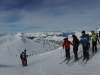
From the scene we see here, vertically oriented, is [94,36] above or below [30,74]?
above

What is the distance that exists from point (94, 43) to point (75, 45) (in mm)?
3387

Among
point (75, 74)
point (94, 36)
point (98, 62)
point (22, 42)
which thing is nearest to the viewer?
point (75, 74)

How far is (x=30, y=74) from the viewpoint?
482 inches

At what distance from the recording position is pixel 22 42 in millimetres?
145500

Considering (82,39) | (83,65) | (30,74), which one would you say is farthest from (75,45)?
(30,74)

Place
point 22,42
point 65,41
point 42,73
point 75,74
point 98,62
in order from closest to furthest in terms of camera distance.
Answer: point 75,74 < point 42,73 < point 98,62 < point 65,41 < point 22,42

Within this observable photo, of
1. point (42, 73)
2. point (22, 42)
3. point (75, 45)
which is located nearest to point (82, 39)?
point (75, 45)

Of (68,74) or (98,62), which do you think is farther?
(98,62)

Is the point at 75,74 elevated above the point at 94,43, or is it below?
below

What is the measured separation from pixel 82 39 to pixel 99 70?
3510 millimetres

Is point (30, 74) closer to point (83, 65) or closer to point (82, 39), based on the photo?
point (83, 65)

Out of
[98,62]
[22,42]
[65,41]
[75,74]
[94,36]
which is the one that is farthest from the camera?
[22,42]

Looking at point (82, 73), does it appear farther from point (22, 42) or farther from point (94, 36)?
point (22, 42)

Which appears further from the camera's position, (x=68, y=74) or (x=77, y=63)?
(x=77, y=63)
